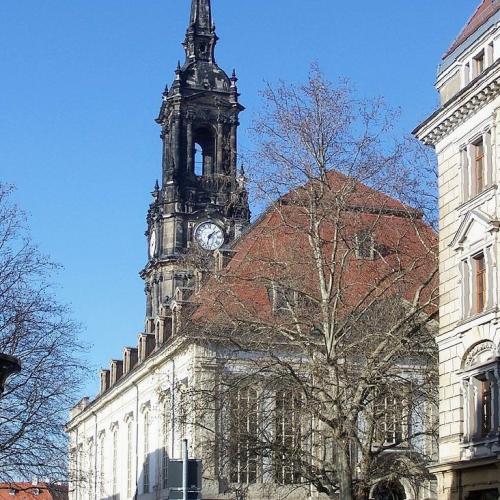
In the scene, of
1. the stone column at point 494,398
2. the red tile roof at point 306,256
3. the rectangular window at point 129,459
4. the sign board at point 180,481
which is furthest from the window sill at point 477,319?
the rectangular window at point 129,459

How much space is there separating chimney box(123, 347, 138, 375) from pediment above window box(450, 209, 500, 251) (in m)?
42.9

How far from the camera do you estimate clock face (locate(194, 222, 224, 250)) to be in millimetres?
87188

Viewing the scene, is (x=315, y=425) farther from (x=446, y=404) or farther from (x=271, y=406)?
(x=446, y=404)

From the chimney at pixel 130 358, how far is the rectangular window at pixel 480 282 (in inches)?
1708

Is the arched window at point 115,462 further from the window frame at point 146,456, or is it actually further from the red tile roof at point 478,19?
the red tile roof at point 478,19

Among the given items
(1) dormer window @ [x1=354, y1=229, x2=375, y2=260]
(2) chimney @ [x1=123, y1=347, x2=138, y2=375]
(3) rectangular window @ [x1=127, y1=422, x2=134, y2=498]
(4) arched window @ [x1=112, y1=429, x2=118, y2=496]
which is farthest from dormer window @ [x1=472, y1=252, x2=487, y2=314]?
(4) arched window @ [x1=112, y1=429, x2=118, y2=496]

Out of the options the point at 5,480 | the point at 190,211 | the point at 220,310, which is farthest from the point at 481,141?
the point at 190,211

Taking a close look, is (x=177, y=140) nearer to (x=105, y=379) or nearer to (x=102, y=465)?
(x=105, y=379)

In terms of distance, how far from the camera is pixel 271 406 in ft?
133

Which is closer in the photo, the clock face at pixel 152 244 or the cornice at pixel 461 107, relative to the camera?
the cornice at pixel 461 107

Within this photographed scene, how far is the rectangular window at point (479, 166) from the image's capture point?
1312 inches

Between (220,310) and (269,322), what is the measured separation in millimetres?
1458

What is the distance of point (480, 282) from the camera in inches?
1300

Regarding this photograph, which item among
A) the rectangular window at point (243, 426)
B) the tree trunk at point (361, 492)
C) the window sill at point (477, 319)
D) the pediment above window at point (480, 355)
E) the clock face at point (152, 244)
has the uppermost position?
the clock face at point (152, 244)
